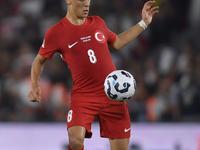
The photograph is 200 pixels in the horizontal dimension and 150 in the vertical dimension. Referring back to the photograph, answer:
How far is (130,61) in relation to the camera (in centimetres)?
879

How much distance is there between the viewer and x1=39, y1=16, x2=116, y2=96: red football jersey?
14.6ft

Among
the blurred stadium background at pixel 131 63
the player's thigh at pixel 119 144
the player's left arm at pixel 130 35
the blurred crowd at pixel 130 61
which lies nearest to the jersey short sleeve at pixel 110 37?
the player's left arm at pixel 130 35

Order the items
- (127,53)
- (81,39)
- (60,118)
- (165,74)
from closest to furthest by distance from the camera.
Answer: (81,39) → (60,118) → (165,74) → (127,53)

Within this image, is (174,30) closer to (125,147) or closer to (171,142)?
(171,142)

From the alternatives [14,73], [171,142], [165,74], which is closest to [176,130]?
[171,142]

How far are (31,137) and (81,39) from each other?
126 inches

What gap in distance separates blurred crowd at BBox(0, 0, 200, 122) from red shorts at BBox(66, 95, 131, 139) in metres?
2.71

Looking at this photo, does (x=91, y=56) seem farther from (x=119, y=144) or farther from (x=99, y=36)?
(x=119, y=144)

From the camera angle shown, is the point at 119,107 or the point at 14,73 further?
the point at 14,73

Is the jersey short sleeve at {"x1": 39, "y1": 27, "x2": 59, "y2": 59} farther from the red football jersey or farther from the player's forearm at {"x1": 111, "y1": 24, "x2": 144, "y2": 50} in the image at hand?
the player's forearm at {"x1": 111, "y1": 24, "x2": 144, "y2": 50}

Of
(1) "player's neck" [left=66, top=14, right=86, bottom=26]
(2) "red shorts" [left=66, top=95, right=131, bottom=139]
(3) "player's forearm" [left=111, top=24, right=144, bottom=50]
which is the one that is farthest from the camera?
(3) "player's forearm" [left=111, top=24, right=144, bottom=50]

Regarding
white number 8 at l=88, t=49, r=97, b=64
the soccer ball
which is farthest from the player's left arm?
the soccer ball

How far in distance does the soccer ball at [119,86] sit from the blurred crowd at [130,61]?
311 centimetres

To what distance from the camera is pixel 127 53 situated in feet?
30.5
